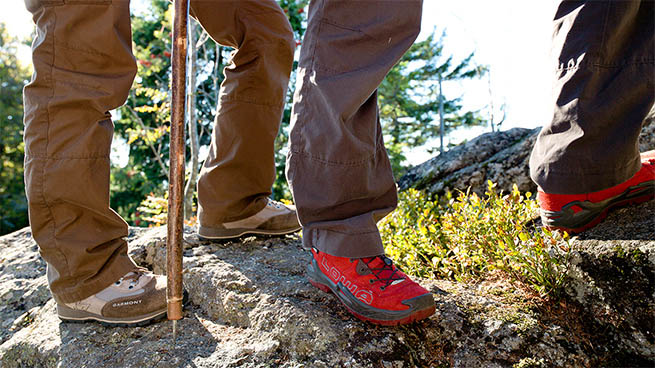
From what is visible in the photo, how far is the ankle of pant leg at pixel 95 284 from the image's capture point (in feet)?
5.85

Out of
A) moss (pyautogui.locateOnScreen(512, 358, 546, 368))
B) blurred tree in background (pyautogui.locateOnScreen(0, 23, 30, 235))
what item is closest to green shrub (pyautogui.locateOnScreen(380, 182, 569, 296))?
moss (pyautogui.locateOnScreen(512, 358, 546, 368))

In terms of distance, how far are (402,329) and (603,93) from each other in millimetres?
1207

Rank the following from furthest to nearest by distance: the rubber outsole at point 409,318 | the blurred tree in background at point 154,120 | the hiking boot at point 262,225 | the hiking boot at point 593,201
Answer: the blurred tree in background at point 154,120, the hiking boot at point 262,225, the hiking boot at point 593,201, the rubber outsole at point 409,318

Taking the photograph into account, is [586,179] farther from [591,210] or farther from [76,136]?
[76,136]

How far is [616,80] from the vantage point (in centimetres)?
164

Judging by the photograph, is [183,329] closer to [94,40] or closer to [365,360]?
[365,360]

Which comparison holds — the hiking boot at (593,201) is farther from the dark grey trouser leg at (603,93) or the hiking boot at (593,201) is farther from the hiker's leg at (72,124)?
the hiker's leg at (72,124)

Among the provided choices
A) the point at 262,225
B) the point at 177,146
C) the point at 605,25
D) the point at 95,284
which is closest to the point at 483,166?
the point at 605,25

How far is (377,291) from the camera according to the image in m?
1.49

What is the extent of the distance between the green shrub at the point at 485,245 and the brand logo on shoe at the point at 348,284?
675 millimetres

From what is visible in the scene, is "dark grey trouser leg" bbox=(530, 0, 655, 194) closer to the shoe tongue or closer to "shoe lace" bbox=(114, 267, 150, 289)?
the shoe tongue

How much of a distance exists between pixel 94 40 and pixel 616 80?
2.07 m

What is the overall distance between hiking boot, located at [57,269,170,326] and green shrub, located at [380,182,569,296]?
1394 mm

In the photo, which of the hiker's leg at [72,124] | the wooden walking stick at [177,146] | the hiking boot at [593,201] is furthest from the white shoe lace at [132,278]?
Answer: the hiking boot at [593,201]
